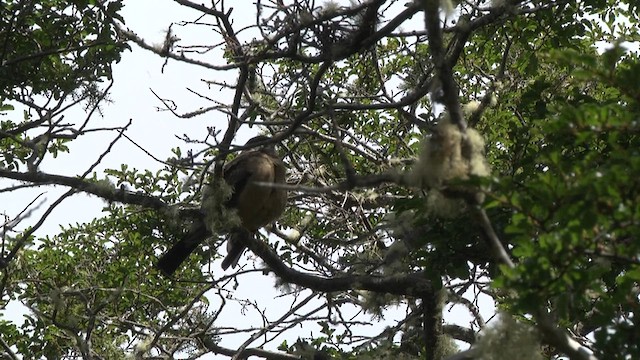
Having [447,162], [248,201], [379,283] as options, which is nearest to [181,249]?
[248,201]

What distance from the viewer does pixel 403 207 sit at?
160 inches

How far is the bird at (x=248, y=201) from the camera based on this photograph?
6113 millimetres

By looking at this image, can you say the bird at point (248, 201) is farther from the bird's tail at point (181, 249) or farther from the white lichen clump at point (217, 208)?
the white lichen clump at point (217, 208)

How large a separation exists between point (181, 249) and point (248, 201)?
560 mm

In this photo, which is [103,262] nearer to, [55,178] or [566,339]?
[55,178]

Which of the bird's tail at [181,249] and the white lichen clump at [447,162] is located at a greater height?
the bird's tail at [181,249]

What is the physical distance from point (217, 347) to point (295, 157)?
1614mm

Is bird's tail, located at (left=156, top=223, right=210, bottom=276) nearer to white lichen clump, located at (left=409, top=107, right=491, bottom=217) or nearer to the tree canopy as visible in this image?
the tree canopy

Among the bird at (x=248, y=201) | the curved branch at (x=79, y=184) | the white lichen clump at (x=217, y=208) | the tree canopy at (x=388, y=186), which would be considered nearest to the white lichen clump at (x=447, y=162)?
the tree canopy at (x=388, y=186)

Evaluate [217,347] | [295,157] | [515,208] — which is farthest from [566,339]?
[295,157]

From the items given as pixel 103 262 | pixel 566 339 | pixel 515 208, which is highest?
pixel 103 262

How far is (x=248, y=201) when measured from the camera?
6.21 m

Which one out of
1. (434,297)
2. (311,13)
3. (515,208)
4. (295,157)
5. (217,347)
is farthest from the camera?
(295,157)

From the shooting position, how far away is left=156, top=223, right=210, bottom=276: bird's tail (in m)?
6.01
